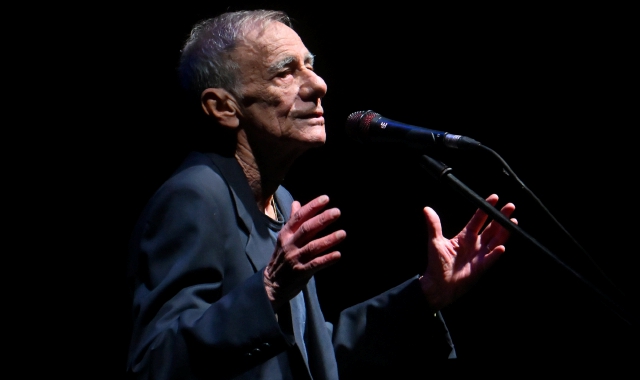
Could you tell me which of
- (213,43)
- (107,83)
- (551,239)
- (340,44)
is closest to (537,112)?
(551,239)

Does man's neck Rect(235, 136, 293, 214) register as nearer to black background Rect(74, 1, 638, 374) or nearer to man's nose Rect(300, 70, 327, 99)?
man's nose Rect(300, 70, 327, 99)

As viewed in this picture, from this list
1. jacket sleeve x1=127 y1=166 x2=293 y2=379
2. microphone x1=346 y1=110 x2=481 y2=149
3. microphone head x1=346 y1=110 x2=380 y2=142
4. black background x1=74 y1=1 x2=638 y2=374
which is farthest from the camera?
black background x1=74 y1=1 x2=638 y2=374

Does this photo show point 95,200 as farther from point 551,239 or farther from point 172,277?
point 551,239

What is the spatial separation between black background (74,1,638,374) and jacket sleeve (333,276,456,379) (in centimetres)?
75

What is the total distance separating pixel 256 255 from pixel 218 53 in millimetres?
689

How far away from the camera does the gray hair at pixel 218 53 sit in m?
2.09

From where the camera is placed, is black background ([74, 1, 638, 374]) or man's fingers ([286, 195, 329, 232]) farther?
black background ([74, 1, 638, 374])

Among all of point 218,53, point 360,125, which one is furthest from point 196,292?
point 218,53

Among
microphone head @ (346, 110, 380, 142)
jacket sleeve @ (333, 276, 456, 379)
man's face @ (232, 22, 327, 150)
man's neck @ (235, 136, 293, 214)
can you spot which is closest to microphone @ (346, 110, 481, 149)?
microphone head @ (346, 110, 380, 142)

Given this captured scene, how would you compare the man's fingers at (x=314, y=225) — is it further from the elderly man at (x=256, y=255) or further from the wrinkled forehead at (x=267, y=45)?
the wrinkled forehead at (x=267, y=45)

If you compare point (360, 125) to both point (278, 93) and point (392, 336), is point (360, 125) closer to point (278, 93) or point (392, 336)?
point (278, 93)

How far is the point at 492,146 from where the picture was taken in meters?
3.01

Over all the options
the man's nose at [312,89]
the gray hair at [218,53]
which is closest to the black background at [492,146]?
the gray hair at [218,53]

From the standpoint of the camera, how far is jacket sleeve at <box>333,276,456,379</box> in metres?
2.11
